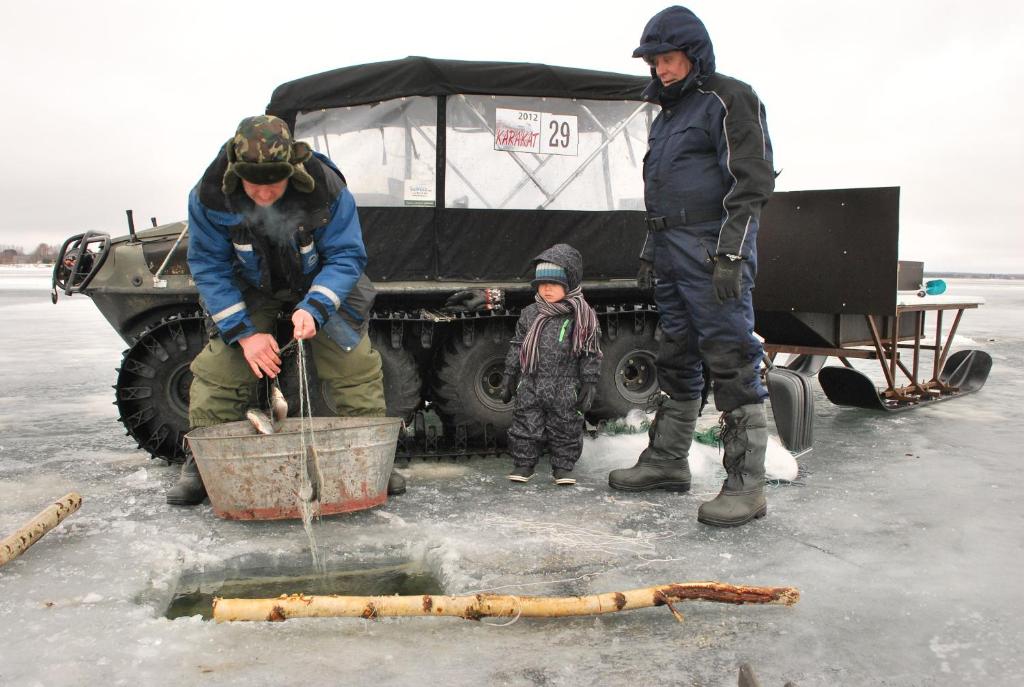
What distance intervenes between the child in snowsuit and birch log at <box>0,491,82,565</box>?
2233 millimetres

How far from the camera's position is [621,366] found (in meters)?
5.95

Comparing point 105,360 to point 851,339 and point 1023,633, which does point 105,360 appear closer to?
point 851,339

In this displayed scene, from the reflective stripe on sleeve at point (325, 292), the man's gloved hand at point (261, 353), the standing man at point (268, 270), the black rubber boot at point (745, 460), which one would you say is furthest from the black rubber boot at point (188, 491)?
the black rubber boot at point (745, 460)

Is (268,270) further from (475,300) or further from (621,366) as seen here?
(621,366)

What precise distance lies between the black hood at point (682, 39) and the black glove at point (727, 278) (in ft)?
3.12

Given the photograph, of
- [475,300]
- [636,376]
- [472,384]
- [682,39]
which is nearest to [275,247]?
[475,300]

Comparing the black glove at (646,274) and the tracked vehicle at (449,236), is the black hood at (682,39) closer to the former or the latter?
the black glove at (646,274)

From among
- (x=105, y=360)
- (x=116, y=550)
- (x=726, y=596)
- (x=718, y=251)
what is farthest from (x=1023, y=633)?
(x=105, y=360)

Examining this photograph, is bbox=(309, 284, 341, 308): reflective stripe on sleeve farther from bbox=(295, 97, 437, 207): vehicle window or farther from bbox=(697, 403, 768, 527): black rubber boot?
bbox=(697, 403, 768, 527): black rubber boot

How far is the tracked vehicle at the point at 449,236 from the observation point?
549cm

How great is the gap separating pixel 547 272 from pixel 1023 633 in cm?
295

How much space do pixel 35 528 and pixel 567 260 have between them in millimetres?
3001

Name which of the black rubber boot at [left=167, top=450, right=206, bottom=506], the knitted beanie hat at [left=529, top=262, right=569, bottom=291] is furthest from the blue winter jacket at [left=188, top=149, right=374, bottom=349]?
the knitted beanie hat at [left=529, top=262, right=569, bottom=291]

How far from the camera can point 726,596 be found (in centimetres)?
299
